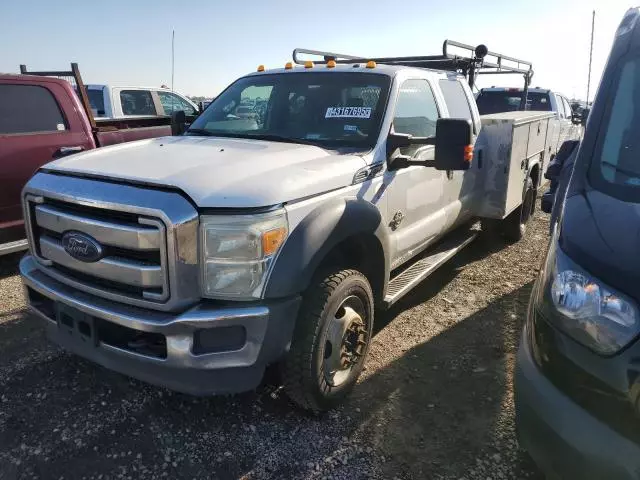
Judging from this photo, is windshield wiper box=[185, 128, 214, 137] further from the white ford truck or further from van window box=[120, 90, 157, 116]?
van window box=[120, 90, 157, 116]

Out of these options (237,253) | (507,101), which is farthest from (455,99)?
(507,101)


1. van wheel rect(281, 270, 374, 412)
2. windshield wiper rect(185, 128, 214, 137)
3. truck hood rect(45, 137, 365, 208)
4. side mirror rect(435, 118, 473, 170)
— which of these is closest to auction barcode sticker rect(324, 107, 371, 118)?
truck hood rect(45, 137, 365, 208)

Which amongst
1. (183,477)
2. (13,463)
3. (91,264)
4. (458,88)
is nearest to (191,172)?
(91,264)

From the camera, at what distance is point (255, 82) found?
13.8 feet

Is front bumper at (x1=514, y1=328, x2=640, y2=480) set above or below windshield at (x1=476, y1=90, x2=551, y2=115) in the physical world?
below

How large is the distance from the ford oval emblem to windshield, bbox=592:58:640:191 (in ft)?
7.61

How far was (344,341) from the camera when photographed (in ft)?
9.84

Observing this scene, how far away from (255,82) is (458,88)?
1.90 metres

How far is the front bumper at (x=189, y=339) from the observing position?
2365 millimetres

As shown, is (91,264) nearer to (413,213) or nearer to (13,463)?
(13,463)

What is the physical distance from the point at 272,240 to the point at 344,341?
90 cm

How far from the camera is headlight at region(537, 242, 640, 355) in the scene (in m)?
1.67

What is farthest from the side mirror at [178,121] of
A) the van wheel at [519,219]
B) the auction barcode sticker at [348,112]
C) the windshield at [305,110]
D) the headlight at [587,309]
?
the van wheel at [519,219]

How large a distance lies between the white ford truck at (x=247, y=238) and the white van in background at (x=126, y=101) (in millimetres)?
6504
